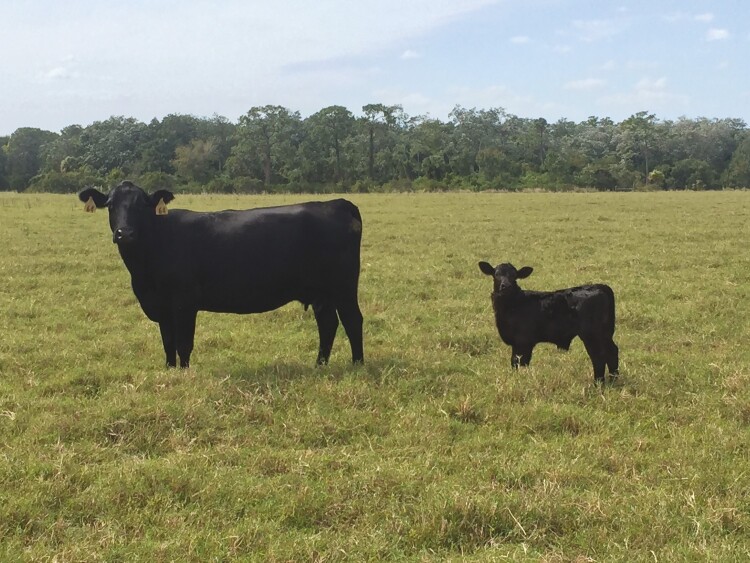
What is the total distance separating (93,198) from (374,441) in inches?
171

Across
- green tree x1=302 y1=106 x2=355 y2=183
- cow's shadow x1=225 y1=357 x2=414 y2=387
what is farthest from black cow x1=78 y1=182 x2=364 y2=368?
green tree x1=302 y1=106 x2=355 y2=183

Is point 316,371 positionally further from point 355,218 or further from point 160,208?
point 160,208

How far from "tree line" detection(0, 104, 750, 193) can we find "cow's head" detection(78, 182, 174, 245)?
5738cm

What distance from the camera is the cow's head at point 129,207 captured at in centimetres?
668

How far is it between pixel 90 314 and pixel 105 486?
20.8 feet

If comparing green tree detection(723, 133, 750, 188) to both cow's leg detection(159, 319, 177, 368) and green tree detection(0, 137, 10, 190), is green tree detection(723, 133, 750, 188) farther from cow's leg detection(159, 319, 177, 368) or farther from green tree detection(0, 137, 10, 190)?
green tree detection(0, 137, 10, 190)

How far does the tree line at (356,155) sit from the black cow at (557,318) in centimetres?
5862

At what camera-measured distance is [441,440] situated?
5062 mm

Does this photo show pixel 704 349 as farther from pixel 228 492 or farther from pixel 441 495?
pixel 228 492

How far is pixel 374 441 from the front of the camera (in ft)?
16.8

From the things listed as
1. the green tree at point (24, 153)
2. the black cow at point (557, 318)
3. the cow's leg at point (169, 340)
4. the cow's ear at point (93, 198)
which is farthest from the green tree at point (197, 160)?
the black cow at point (557, 318)

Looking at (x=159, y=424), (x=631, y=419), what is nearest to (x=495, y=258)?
(x=631, y=419)

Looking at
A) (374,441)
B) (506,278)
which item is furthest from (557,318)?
(374,441)

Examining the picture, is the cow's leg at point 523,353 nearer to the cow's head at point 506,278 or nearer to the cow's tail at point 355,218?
the cow's head at point 506,278
